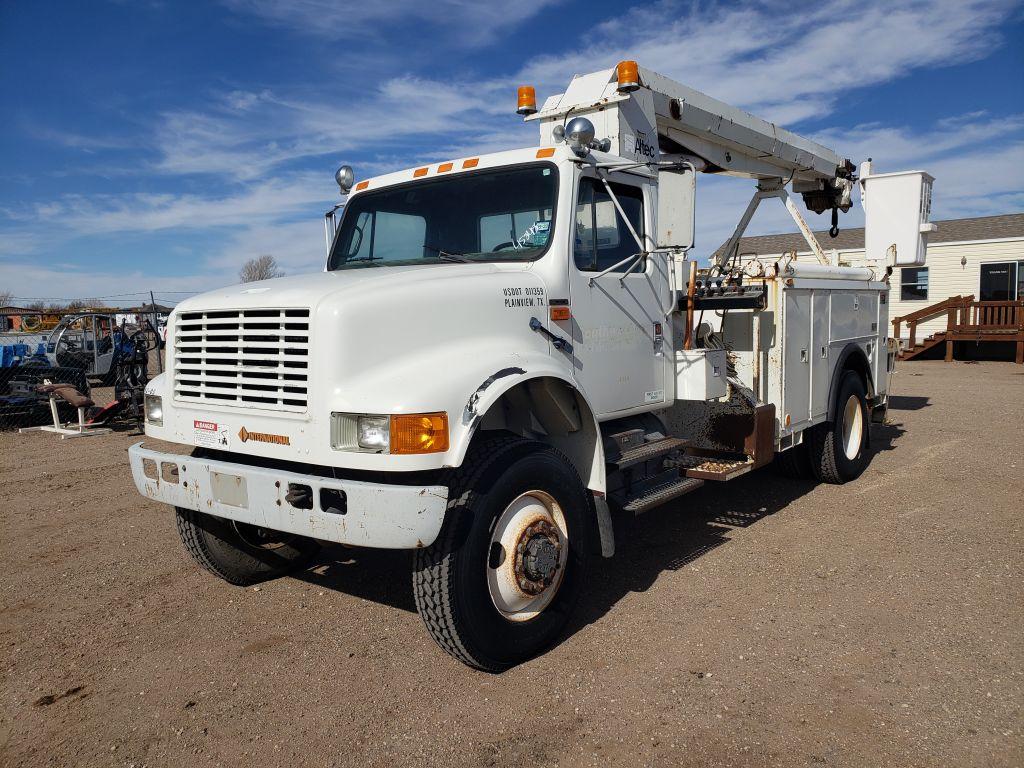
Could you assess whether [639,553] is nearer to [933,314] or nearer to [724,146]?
[724,146]

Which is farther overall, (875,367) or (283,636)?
(875,367)

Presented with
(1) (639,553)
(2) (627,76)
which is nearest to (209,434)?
(1) (639,553)

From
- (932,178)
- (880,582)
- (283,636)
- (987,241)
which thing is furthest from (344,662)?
(987,241)

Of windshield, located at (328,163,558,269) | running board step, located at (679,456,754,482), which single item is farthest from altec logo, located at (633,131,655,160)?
running board step, located at (679,456,754,482)

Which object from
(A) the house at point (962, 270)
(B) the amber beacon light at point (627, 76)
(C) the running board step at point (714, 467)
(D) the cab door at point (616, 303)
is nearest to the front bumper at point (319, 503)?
(D) the cab door at point (616, 303)

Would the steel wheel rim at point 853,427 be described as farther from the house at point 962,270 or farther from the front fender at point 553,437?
the house at point 962,270

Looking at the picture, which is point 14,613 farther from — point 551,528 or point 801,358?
point 801,358

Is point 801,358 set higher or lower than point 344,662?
higher

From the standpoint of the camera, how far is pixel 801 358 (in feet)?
20.1

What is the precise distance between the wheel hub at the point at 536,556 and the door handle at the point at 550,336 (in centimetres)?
94

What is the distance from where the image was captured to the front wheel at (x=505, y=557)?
3.28 meters

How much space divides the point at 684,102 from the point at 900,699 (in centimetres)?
433

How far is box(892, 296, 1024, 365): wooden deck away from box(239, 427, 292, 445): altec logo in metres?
21.2

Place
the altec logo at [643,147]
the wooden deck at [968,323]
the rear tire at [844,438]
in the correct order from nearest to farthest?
the altec logo at [643,147], the rear tire at [844,438], the wooden deck at [968,323]
